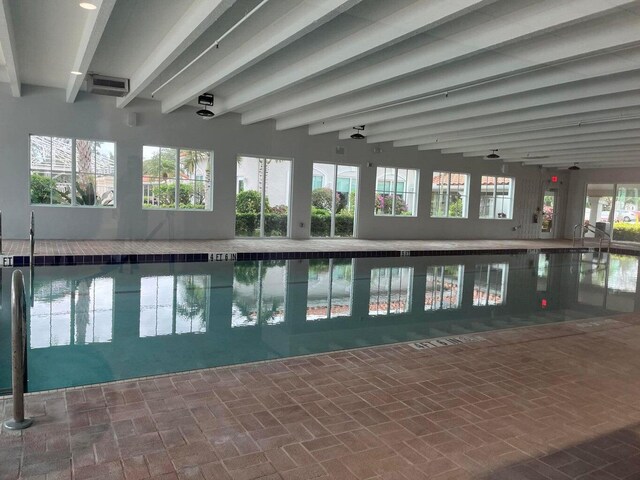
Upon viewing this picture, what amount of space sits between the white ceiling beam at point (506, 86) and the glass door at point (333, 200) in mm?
1957

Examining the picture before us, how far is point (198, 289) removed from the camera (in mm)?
5809

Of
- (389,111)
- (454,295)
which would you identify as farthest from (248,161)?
(454,295)

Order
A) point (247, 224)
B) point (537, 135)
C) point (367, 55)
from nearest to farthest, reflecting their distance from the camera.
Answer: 1. point (367, 55)
2. point (537, 135)
3. point (247, 224)

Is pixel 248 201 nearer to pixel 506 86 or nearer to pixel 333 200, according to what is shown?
pixel 333 200

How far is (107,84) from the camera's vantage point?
7.54 m

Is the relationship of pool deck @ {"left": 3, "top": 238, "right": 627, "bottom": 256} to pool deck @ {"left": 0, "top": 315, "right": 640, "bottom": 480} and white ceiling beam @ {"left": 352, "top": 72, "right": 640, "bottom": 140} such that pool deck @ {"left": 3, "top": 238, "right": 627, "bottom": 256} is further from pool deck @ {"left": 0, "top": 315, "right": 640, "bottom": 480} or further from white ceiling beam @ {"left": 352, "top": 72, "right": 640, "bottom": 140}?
pool deck @ {"left": 0, "top": 315, "right": 640, "bottom": 480}

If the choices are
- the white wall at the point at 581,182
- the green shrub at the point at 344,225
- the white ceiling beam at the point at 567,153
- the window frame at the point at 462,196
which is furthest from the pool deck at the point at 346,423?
the white wall at the point at 581,182

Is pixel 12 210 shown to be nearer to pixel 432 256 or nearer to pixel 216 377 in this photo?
pixel 216 377

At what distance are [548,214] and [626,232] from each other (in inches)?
97.0

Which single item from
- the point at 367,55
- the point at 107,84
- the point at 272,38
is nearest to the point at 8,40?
the point at 107,84

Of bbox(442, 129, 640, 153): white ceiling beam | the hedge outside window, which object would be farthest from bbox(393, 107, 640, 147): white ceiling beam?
the hedge outside window

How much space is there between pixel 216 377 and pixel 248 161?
8308mm

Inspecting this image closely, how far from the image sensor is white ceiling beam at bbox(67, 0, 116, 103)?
4.30 m

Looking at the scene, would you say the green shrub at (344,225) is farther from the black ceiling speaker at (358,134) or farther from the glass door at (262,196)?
the black ceiling speaker at (358,134)
